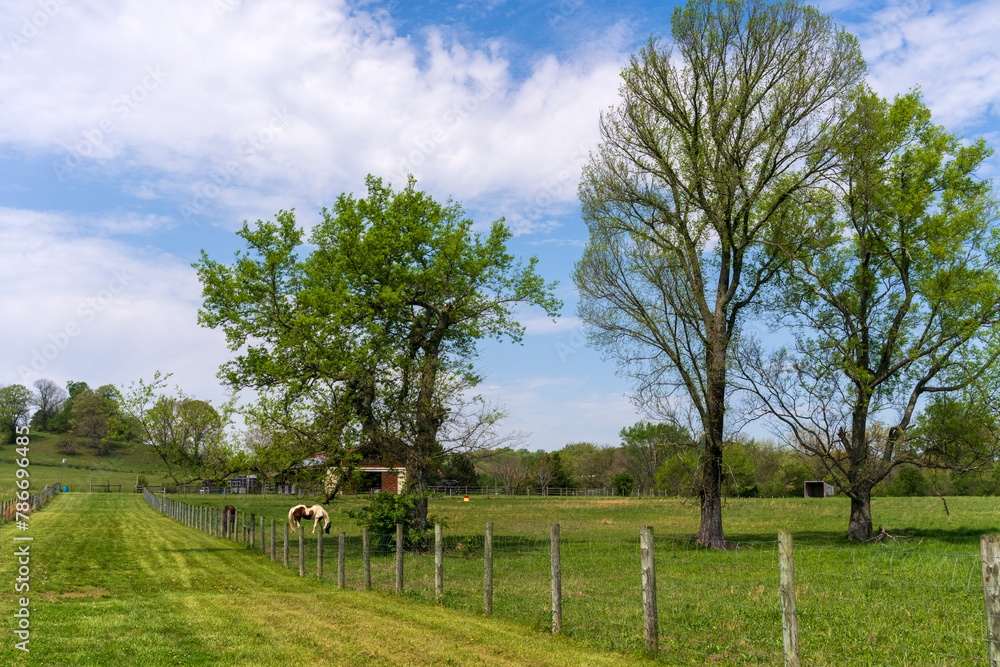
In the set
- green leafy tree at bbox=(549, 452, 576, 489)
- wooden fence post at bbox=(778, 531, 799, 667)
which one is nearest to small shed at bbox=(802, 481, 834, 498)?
green leafy tree at bbox=(549, 452, 576, 489)

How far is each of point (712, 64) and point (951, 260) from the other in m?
11.1

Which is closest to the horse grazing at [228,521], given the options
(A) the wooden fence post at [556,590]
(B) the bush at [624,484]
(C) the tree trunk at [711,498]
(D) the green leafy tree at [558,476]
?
(C) the tree trunk at [711,498]

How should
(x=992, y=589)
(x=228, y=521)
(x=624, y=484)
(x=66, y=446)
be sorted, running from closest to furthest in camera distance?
1. (x=992, y=589)
2. (x=228, y=521)
3. (x=624, y=484)
4. (x=66, y=446)

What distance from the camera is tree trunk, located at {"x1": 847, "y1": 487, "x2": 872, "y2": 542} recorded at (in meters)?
25.5

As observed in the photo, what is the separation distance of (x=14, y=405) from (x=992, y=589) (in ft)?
445

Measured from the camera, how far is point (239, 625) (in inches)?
433

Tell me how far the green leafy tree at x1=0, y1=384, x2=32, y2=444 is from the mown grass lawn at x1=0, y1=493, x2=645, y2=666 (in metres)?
109

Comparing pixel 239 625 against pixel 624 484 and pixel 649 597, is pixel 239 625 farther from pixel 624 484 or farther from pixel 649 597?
pixel 624 484

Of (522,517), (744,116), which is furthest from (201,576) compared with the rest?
(522,517)

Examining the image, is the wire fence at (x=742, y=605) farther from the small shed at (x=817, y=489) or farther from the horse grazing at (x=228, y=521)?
the small shed at (x=817, y=489)

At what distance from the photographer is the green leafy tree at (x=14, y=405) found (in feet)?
358

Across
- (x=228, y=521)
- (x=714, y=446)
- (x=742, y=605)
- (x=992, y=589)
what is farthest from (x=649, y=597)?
(x=228, y=521)

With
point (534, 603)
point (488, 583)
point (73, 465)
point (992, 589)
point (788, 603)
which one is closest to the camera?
point (992, 589)

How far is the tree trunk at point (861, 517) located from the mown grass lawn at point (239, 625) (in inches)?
745
